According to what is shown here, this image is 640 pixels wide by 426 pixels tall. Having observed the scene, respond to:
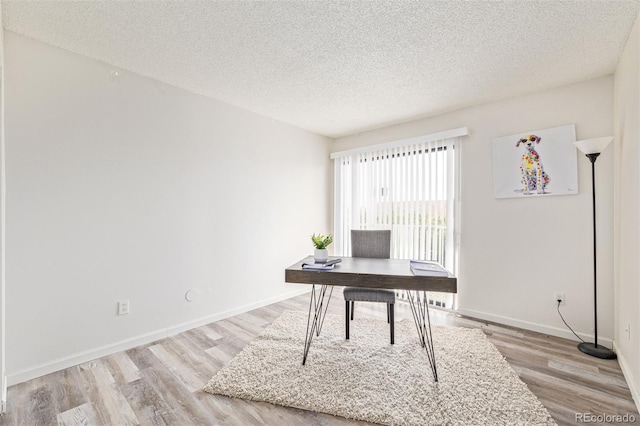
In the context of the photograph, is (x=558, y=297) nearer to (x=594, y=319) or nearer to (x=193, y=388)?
(x=594, y=319)

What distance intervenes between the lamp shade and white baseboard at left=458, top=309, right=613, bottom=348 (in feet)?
5.31

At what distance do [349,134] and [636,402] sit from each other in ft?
12.9

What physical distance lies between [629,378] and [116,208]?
4010 millimetres

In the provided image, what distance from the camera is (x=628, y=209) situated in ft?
6.64

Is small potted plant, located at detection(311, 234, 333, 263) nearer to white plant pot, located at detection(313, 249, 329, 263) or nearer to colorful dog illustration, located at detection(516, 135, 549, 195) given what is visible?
white plant pot, located at detection(313, 249, 329, 263)

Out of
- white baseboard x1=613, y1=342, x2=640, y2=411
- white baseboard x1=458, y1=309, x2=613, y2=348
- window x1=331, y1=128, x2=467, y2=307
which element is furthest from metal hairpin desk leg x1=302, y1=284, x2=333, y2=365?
white baseboard x1=613, y1=342, x2=640, y2=411

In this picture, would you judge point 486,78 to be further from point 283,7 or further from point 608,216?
point 283,7

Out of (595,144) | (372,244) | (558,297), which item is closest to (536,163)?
(595,144)

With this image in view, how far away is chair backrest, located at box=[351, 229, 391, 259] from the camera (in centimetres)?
294

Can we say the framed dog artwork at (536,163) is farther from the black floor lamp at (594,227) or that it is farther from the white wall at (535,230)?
the black floor lamp at (594,227)

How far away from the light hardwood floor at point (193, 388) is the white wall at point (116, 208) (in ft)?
0.87

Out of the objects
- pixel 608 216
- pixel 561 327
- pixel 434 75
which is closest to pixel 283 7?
pixel 434 75

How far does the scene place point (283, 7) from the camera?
5.66ft

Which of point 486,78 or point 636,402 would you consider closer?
point 636,402
